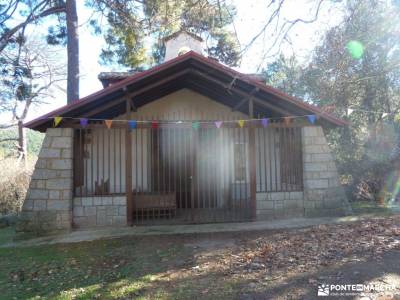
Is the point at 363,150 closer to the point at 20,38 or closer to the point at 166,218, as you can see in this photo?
the point at 166,218

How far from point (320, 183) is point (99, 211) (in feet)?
18.4

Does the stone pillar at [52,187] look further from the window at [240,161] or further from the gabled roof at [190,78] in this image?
the window at [240,161]

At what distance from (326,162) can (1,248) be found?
7.78m

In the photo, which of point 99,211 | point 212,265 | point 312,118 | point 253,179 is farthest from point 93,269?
point 312,118

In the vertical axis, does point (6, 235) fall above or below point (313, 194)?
below

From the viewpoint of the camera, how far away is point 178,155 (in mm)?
10805

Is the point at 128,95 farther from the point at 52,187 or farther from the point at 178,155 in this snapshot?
the point at 178,155

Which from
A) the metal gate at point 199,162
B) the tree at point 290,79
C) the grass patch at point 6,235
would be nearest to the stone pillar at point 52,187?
the grass patch at point 6,235

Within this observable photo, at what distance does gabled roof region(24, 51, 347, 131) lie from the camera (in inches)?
312

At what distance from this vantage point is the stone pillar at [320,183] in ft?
28.8

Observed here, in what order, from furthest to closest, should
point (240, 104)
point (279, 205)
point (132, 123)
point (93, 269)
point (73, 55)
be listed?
1. point (73, 55)
2. point (240, 104)
3. point (279, 205)
4. point (132, 123)
5. point (93, 269)

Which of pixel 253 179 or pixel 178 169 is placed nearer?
pixel 253 179

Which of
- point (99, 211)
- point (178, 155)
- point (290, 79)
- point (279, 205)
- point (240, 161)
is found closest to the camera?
point (99, 211)

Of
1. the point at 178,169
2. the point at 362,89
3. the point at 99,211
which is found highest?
the point at 362,89
